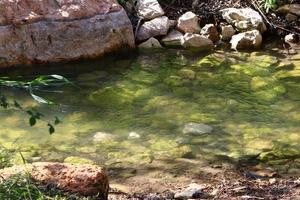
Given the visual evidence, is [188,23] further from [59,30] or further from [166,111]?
[166,111]

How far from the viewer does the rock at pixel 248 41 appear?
5578 millimetres

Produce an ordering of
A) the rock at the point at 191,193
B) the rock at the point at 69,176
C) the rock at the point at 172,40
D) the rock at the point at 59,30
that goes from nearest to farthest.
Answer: the rock at the point at 69,176 < the rock at the point at 191,193 < the rock at the point at 59,30 < the rock at the point at 172,40

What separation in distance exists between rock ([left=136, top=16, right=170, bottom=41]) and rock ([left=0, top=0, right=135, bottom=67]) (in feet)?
Result: 0.79

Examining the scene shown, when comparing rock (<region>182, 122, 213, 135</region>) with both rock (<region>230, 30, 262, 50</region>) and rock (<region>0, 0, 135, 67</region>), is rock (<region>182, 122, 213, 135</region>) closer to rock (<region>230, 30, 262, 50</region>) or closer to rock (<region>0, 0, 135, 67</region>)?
rock (<region>0, 0, 135, 67</region>)

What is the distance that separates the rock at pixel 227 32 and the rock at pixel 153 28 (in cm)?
58

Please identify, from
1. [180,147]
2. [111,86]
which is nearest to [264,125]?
[180,147]

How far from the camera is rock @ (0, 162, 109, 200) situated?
2.30 meters

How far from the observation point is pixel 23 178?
2.19 meters

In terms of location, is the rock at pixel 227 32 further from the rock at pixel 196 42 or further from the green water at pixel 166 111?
the green water at pixel 166 111

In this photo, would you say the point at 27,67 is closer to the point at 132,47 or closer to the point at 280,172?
the point at 132,47

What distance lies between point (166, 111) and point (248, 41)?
183cm

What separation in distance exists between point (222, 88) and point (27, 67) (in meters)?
Answer: 1.81

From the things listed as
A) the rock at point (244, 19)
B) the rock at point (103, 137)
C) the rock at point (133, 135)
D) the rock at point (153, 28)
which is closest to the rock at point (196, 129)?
the rock at point (133, 135)

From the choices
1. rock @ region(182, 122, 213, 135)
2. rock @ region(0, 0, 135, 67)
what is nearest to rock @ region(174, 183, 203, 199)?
rock @ region(182, 122, 213, 135)
